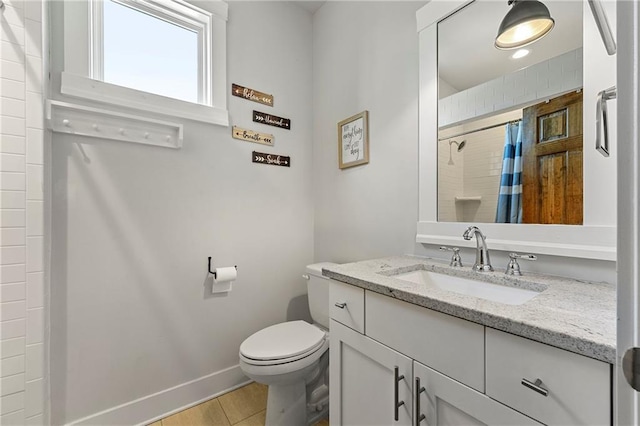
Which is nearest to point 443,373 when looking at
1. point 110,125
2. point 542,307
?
point 542,307

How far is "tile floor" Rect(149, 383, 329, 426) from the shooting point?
4.85ft

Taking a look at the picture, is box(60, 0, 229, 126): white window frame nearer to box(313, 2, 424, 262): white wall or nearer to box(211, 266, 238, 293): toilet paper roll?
box(313, 2, 424, 262): white wall

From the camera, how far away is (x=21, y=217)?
1131mm

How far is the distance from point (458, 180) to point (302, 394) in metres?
1.35

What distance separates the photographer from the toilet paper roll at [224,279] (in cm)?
165

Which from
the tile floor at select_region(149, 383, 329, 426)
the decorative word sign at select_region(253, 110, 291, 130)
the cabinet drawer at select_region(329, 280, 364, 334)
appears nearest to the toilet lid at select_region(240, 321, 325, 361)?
the cabinet drawer at select_region(329, 280, 364, 334)

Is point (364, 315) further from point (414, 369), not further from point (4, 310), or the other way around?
point (4, 310)

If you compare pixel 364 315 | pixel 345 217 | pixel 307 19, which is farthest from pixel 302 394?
pixel 307 19

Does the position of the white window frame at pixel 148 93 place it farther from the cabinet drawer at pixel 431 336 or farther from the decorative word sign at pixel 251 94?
the cabinet drawer at pixel 431 336

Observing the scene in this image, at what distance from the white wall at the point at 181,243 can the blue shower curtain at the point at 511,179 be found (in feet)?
4.42

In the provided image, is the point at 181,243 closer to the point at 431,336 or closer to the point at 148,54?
the point at 148,54

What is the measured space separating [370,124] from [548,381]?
1.46 metres

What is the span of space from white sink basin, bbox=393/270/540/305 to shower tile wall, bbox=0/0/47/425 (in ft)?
5.17

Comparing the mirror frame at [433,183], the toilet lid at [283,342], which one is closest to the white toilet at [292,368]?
the toilet lid at [283,342]
